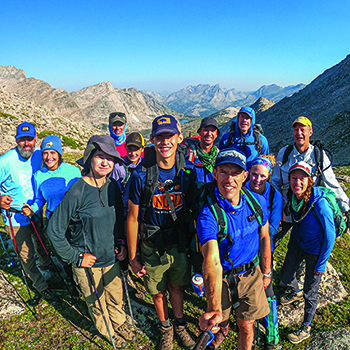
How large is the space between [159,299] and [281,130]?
6371 cm

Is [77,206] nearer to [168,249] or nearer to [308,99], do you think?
[168,249]

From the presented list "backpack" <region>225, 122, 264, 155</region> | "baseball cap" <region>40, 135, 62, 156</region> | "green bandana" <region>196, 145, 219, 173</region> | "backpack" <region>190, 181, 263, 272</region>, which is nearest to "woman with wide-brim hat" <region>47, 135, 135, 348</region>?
"baseball cap" <region>40, 135, 62, 156</region>

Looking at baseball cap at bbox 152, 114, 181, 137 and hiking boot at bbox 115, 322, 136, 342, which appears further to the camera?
hiking boot at bbox 115, 322, 136, 342

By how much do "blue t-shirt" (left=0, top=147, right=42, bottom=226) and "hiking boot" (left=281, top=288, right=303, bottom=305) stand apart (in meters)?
8.19

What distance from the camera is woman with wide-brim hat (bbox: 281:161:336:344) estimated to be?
521 centimetres

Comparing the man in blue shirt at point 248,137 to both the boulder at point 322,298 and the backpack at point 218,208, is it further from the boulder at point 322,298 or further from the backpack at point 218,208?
the backpack at point 218,208

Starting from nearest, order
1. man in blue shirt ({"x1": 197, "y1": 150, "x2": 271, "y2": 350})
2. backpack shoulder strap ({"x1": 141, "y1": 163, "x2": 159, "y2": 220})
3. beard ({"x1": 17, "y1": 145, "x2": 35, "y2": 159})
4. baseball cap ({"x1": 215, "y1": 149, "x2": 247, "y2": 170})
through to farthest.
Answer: man in blue shirt ({"x1": 197, "y1": 150, "x2": 271, "y2": 350})
baseball cap ({"x1": 215, "y1": 149, "x2": 247, "y2": 170})
backpack shoulder strap ({"x1": 141, "y1": 163, "x2": 159, "y2": 220})
beard ({"x1": 17, "y1": 145, "x2": 35, "y2": 159})

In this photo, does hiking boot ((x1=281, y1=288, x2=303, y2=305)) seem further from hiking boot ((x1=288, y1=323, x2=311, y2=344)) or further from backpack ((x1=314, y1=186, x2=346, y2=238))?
backpack ((x1=314, y1=186, x2=346, y2=238))

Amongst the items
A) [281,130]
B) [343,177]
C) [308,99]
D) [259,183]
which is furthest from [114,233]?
[308,99]

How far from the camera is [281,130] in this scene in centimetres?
6022

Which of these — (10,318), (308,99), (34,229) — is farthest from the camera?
(308,99)

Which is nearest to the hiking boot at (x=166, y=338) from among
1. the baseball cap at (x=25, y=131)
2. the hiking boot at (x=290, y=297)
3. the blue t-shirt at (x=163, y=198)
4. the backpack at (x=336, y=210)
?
the blue t-shirt at (x=163, y=198)

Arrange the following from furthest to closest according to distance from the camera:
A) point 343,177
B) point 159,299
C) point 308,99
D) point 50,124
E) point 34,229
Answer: point 308,99 → point 50,124 → point 343,177 → point 34,229 → point 159,299

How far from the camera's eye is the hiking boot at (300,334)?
592 cm
